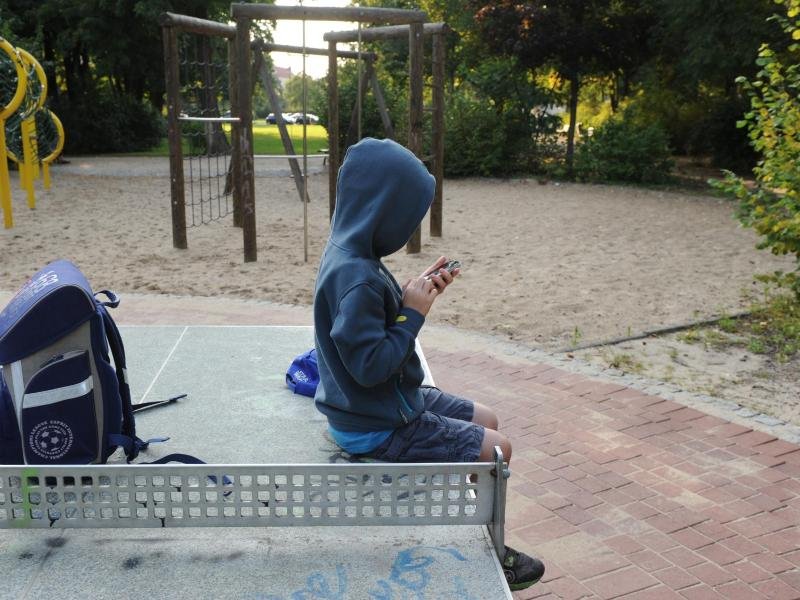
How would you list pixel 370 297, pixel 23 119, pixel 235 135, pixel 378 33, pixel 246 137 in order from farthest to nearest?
1. pixel 23 119
2. pixel 378 33
3. pixel 235 135
4. pixel 246 137
5. pixel 370 297

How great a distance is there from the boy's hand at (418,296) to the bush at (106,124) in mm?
25081

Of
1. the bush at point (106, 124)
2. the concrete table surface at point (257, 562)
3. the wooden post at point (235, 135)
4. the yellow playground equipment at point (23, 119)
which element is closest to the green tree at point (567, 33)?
the wooden post at point (235, 135)

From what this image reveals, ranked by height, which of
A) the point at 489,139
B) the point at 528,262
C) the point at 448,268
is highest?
the point at 489,139

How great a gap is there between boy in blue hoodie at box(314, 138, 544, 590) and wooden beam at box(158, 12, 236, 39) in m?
6.92

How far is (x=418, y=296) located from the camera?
2.50 meters

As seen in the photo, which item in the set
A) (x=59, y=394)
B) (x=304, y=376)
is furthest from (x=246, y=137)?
(x=59, y=394)

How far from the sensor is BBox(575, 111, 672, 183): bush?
16.8m

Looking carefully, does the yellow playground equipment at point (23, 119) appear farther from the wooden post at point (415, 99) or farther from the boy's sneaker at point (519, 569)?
the boy's sneaker at point (519, 569)

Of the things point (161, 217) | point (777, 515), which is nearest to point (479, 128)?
point (161, 217)

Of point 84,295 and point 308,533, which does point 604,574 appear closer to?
point 308,533

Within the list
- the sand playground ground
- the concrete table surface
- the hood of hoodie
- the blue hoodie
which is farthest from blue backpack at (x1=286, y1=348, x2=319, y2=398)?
the sand playground ground

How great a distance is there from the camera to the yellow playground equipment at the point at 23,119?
1049cm

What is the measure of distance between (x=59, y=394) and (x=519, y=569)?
141cm

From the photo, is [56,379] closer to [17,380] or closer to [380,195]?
[17,380]
